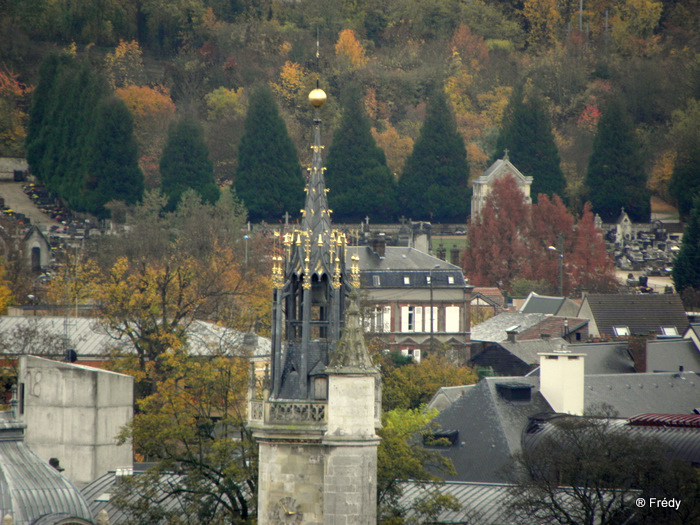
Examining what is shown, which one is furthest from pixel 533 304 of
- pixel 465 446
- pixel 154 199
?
pixel 465 446

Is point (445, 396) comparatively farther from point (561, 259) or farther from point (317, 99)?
point (561, 259)

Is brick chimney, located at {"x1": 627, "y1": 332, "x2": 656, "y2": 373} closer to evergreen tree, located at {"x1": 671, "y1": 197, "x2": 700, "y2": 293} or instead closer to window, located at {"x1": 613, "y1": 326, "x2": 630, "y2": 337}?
window, located at {"x1": 613, "y1": 326, "x2": 630, "y2": 337}

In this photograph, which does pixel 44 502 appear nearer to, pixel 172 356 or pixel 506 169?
pixel 172 356

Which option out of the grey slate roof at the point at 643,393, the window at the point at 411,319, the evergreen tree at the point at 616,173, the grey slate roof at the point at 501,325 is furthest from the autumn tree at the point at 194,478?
the evergreen tree at the point at 616,173

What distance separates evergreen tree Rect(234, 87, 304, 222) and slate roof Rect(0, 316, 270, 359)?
78407 millimetres

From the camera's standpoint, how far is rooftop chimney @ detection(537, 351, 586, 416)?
79688 millimetres

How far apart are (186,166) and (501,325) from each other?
65249 millimetres

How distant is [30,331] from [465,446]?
28759mm

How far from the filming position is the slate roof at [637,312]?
393 feet

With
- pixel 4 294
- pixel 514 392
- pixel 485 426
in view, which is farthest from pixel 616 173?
pixel 485 426

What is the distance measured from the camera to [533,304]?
440 ft

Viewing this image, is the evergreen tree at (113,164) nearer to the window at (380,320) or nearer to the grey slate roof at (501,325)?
the window at (380,320)

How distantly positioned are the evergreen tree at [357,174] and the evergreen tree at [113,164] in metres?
15.6

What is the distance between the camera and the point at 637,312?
401ft
